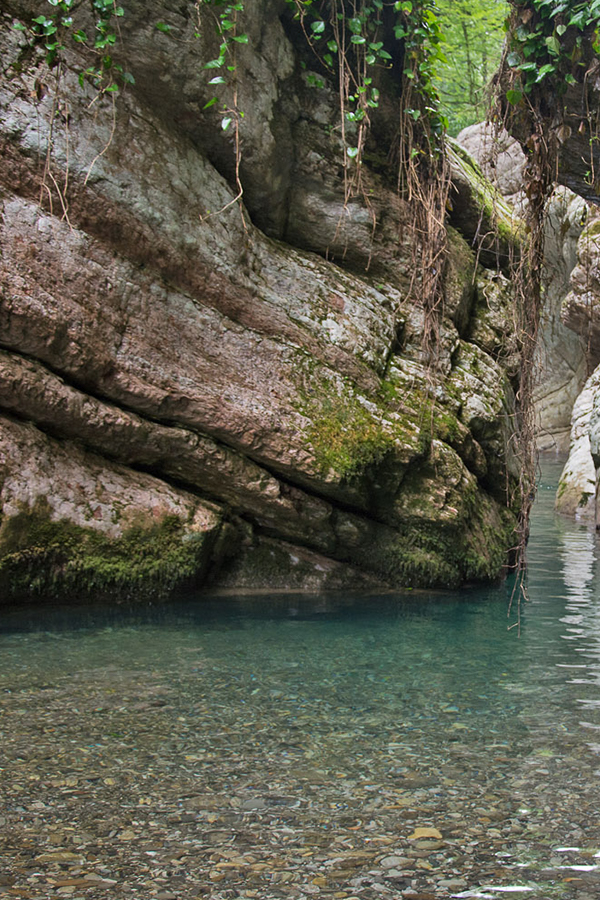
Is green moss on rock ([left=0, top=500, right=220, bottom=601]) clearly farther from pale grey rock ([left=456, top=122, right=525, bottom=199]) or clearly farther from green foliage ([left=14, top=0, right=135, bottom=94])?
pale grey rock ([left=456, top=122, right=525, bottom=199])

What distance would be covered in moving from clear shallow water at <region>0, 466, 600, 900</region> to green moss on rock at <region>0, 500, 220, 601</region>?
284 millimetres

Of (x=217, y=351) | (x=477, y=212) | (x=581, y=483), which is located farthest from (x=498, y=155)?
(x=581, y=483)

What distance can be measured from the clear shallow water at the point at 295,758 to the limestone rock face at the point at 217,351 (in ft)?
3.11

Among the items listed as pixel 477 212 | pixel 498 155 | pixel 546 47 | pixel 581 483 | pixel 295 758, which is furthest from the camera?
pixel 581 483

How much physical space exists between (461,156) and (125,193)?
156 inches

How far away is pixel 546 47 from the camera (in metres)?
6.08

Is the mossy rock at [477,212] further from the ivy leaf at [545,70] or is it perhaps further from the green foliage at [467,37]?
the green foliage at [467,37]

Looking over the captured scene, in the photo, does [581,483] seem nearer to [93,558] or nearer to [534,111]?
[534,111]

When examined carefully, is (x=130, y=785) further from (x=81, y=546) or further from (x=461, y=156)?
(x=461, y=156)

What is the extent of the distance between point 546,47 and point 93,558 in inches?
212

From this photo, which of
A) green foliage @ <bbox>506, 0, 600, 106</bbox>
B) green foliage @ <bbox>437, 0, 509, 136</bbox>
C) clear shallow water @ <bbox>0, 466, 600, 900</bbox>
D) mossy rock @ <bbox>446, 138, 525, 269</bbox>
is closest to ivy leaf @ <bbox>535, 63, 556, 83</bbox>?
green foliage @ <bbox>506, 0, 600, 106</bbox>

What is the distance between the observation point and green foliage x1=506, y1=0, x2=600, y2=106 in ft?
19.1

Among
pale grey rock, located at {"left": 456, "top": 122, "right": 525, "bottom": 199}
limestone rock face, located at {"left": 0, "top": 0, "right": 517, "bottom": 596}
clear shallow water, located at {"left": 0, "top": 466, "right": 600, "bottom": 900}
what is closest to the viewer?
clear shallow water, located at {"left": 0, "top": 466, "right": 600, "bottom": 900}

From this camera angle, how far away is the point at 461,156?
8023mm
